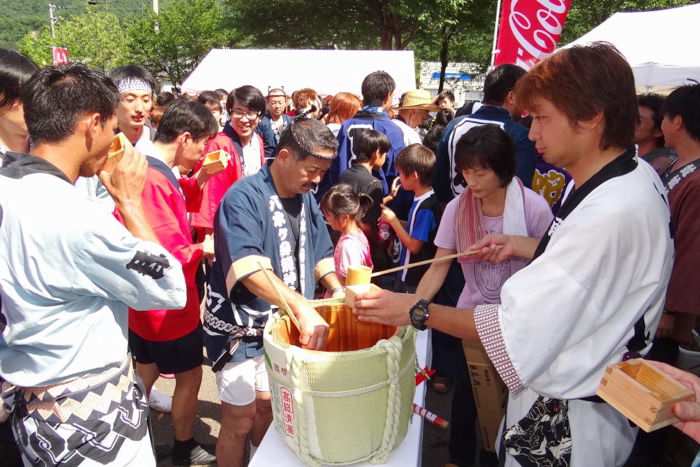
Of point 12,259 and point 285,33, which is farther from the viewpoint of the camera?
point 285,33

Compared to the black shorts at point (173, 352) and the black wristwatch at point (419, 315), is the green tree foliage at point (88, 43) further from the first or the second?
the black wristwatch at point (419, 315)

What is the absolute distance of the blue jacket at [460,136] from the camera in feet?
9.55

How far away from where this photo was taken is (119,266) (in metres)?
1.43

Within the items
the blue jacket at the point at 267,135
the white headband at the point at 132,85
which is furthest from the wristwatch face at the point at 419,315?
the blue jacket at the point at 267,135

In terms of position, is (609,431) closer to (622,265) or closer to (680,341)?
(622,265)

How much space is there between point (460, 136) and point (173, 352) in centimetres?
203

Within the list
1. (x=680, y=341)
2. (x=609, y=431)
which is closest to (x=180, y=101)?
(x=609, y=431)

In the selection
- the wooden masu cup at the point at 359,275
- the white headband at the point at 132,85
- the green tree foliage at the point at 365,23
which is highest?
the green tree foliage at the point at 365,23

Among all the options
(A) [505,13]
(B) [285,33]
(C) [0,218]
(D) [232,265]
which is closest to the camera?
(C) [0,218]

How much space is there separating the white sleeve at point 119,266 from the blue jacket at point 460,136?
2048 mm

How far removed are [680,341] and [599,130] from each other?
2.00 meters

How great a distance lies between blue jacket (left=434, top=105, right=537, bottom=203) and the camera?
2.91 m

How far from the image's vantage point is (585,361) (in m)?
1.33

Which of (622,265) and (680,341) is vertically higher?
(622,265)
